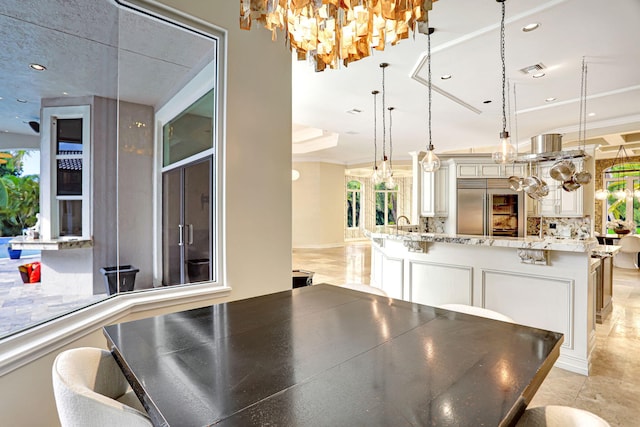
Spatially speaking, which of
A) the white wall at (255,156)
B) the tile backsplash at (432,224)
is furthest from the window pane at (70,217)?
the tile backsplash at (432,224)

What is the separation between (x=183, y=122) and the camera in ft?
10.7

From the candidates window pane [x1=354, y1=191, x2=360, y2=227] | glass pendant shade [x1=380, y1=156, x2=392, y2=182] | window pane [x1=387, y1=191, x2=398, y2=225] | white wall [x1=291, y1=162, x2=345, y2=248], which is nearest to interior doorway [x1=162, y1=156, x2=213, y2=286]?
glass pendant shade [x1=380, y1=156, x2=392, y2=182]

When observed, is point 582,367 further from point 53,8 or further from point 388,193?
point 388,193

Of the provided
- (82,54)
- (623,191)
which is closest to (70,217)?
(82,54)

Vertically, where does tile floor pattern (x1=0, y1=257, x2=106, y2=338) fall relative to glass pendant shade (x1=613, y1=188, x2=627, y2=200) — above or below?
below

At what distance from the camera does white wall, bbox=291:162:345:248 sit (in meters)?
11.2

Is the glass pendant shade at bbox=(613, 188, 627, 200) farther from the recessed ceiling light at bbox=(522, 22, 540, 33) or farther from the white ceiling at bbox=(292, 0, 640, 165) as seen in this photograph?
the recessed ceiling light at bbox=(522, 22, 540, 33)

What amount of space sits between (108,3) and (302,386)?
258 centimetres

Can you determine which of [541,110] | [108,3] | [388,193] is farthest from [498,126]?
[388,193]

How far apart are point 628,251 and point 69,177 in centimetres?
980

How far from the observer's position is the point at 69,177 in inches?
81.2

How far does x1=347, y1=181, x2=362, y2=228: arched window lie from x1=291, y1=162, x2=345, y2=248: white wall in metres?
1.58

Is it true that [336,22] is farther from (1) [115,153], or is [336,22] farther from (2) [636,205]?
(2) [636,205]

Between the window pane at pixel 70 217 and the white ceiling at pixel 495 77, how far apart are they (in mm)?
2765
